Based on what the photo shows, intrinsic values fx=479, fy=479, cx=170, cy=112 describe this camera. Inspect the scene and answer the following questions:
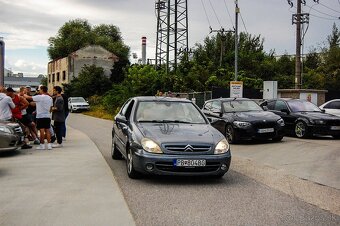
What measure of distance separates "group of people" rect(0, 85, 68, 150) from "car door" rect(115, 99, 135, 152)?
2.87 meters

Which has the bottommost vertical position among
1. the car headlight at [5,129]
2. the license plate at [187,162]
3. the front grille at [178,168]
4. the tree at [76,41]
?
the front grille at [178,168]

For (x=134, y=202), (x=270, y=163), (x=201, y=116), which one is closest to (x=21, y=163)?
(x=201, y=116)

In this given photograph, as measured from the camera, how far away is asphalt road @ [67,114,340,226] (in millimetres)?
5574

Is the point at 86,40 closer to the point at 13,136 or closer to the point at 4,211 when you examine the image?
the point at 13,136

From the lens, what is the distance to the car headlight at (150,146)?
768 centimetres

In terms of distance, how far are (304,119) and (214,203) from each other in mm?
10397

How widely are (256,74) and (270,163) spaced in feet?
128

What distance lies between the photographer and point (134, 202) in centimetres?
645

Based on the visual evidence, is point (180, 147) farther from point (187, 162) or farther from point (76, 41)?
point (76, 41)

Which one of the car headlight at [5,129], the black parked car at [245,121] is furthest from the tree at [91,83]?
the car headlight at [5,129]

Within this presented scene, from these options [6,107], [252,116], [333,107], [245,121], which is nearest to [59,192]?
[6,107]

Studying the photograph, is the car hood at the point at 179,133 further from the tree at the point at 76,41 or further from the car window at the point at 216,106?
the tree at the point at 76,41

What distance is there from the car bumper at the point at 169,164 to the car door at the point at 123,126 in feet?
3.35

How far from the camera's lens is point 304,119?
16.0 m
